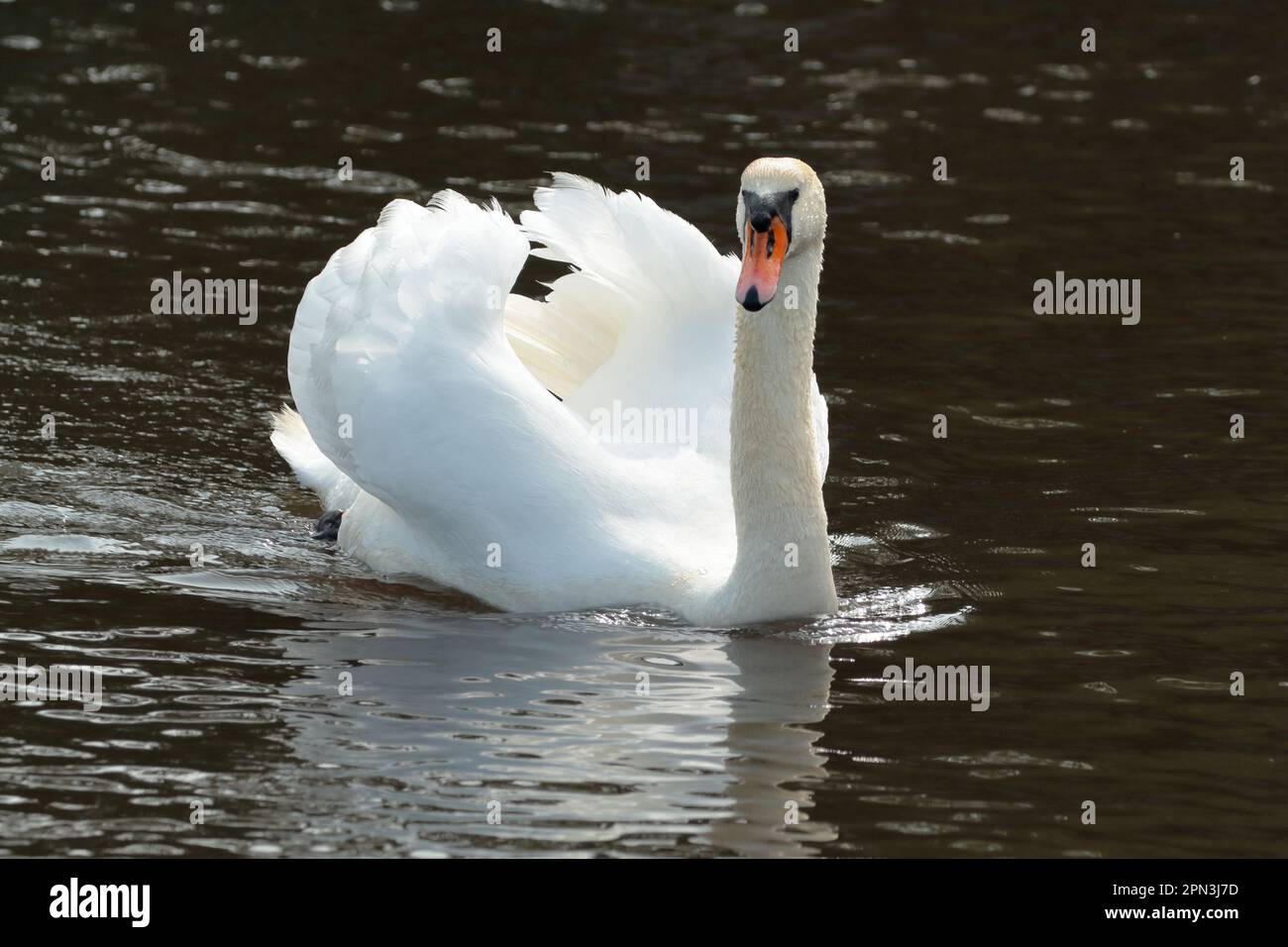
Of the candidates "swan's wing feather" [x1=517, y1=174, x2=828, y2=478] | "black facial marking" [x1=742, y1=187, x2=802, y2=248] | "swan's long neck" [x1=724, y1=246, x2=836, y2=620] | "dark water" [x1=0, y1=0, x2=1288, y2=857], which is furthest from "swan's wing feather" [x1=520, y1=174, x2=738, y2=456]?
"black facial marking" [x1=742, y1=187, x2=802, y2=248]

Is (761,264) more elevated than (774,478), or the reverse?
(761,264)

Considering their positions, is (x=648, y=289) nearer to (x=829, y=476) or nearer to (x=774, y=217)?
(x=829, y=476)

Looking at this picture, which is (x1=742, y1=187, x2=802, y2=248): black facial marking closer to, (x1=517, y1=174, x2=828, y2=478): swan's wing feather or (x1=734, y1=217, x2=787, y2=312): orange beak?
(x1=734, y1=217, x2=787, y2=312): orange beak

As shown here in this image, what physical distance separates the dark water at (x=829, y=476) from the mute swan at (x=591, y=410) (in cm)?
25

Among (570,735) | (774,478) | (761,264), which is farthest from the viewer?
(774,478)

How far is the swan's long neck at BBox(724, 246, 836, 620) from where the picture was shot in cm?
873

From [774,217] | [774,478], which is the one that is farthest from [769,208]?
[774,478]

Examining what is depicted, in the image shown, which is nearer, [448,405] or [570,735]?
[570,735]

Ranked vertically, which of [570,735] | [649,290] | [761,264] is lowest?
[570,735]

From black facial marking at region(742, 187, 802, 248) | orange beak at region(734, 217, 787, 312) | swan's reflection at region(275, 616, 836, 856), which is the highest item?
black facial marking at region(742, 187, 802, 248)

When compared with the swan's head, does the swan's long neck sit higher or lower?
lower

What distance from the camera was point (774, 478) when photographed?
8.79 meters

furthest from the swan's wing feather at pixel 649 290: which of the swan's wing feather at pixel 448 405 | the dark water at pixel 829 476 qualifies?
the dark water at pixel 829 476

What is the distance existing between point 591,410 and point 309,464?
5.12ft
